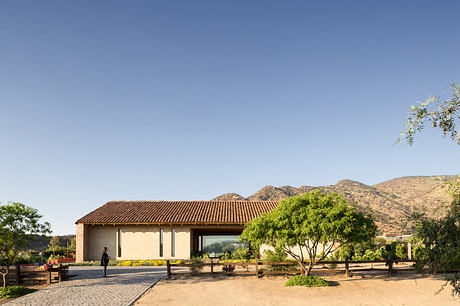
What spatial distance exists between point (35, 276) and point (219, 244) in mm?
16466

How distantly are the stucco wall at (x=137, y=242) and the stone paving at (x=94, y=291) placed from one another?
26.4 ft

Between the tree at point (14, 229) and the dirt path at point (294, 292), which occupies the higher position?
the tree at point (14, 229)

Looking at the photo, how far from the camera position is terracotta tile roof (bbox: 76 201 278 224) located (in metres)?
28.8

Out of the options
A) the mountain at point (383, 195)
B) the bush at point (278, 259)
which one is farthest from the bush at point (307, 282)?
the mountain at point (383, 195)

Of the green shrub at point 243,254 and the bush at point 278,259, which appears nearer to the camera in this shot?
the bush at point 278,259

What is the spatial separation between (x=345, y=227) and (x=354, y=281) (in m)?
3.67

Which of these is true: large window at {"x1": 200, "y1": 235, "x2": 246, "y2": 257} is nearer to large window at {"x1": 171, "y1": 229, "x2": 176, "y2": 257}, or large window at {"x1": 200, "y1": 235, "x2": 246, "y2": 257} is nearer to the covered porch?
the covered porch

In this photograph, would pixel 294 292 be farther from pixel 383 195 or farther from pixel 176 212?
pixel 383 195

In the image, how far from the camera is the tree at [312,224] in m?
15.8

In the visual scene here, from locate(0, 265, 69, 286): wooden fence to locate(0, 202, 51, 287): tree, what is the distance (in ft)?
7.73

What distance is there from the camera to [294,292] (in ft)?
49.6

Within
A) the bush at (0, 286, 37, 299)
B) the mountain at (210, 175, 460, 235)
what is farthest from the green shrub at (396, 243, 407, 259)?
the mountain at (210, 175, 460, 235)

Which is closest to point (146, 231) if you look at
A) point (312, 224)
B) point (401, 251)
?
point (312, 224)

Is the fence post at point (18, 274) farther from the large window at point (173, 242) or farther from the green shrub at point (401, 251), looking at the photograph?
the green shrub at point (401, 251)
